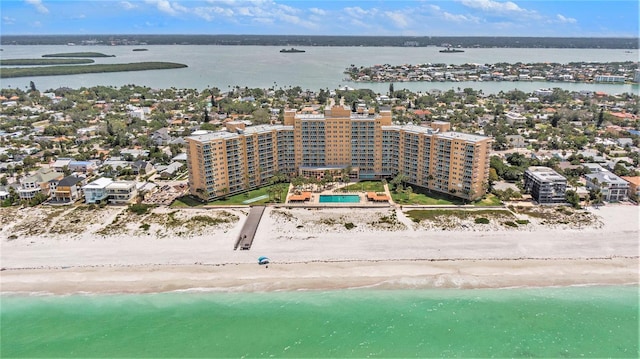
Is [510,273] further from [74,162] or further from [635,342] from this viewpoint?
[74,162]

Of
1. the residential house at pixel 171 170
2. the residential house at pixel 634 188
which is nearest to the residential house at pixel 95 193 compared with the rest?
the residential house at pixel 171 170

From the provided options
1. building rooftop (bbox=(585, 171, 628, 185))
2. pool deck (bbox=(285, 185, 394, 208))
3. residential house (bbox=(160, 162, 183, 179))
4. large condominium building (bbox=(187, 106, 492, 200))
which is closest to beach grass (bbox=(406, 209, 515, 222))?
large condominium building (bbox=(187, 106, 492, 200))

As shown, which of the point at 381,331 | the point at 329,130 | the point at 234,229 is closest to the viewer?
the point at 381,331

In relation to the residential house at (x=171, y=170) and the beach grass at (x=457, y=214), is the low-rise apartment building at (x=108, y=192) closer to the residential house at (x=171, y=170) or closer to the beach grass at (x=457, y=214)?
the residential house at (x=171, y=170)

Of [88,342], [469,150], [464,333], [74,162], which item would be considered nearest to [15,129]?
[74,162]

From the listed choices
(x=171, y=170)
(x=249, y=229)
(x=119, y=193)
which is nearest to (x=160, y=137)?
(x=171, y=170)

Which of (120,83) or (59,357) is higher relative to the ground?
(120,83)
